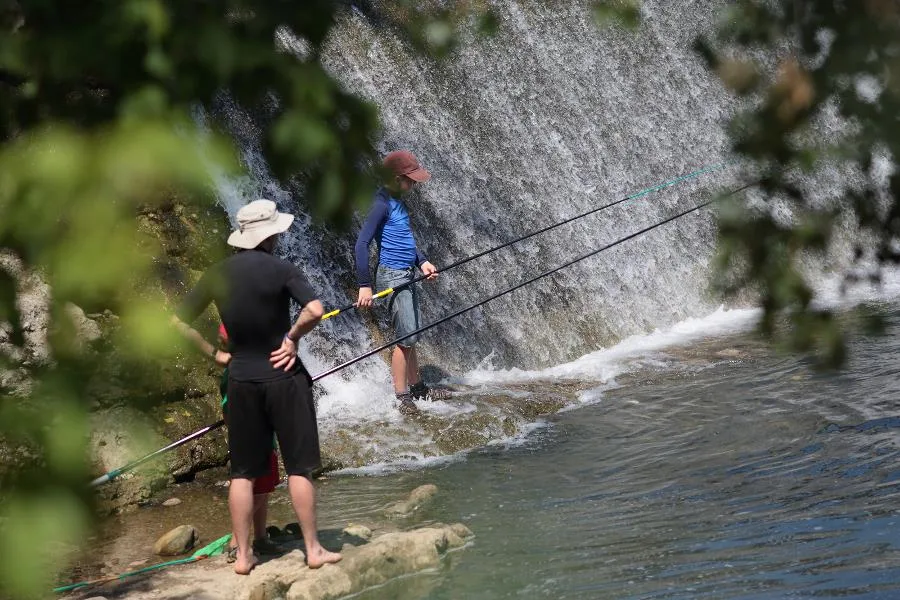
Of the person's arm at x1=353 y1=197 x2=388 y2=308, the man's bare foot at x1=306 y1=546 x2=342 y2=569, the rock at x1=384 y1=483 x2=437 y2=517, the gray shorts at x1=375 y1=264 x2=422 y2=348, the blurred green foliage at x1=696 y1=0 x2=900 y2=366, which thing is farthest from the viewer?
the gray shorts at x1=375 y1=264 x2=422 y2=348

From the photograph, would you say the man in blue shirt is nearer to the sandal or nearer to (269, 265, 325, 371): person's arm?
the sandal

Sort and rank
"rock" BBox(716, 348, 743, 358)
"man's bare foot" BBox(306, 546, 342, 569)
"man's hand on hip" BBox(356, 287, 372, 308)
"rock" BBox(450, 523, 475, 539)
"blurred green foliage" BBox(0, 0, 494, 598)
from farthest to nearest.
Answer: "rock" BBox(716, 348, 743, 358) < "man's hand on hip" BBox(356, 287, 372, 308) < "rock" BBox(450, 523, 475, 539) < "man's bare foot" BBox(306, 546, 342, 569) < "blurred green foliage" BBox(0, 0, 494, 598)

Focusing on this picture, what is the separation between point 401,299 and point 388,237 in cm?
48

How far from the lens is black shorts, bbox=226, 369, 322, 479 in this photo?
5.82 metres

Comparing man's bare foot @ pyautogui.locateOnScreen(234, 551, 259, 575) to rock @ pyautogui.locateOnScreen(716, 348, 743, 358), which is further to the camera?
rock @ pyautogui.locateOnScreen(716, 348, 743, 358)

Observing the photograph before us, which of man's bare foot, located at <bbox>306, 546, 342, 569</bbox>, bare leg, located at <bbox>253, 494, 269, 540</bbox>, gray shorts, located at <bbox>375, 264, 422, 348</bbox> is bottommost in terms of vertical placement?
man's bare foot, located at <bbox>306, 546, 342, 569</bbox>

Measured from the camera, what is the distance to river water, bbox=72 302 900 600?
558cm

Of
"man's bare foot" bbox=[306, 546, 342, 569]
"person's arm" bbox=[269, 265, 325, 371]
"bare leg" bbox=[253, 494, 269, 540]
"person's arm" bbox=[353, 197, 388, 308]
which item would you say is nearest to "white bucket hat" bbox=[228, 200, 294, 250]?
"person's arm" bbox=[269, 265, 325, 371]

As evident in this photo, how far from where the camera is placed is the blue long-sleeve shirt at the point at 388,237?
8.70 m

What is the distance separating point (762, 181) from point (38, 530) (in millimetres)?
1567

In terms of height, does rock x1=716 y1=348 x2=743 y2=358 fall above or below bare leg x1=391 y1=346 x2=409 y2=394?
below

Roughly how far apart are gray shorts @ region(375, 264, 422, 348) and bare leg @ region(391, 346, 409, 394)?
0.09m

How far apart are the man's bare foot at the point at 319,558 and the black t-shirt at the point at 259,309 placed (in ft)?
2.74

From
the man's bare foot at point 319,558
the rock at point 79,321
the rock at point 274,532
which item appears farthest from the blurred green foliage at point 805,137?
the rock at point 274,532
